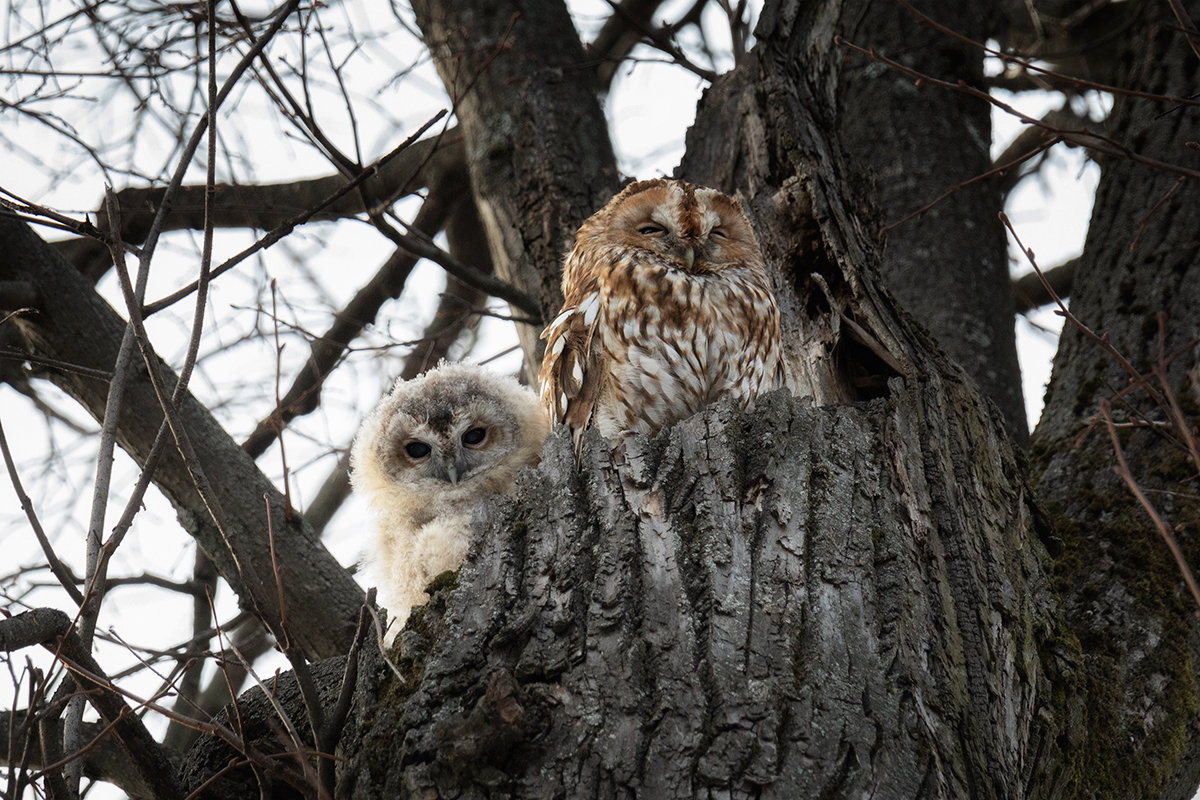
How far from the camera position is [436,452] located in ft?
10.1

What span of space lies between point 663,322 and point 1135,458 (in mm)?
1503

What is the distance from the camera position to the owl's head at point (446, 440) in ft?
10.1

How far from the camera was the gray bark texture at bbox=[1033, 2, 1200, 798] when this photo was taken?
2283 millimetres

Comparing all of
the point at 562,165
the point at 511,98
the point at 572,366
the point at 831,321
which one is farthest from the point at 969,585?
the point at 511,98

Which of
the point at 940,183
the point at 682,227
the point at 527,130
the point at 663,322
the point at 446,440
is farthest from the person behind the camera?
the point at 940,183

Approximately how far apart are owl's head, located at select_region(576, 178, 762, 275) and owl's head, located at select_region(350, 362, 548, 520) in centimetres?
66

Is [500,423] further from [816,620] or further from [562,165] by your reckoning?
[816,620]

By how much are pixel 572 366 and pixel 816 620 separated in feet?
4.00

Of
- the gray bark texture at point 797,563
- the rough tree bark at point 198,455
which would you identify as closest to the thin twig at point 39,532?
the gray bark texture at point 797,563

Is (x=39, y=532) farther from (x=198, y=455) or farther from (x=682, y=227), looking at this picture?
(x=682, y=227)

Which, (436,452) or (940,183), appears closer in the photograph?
(436,452)

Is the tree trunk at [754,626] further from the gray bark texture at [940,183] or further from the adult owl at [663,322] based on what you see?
the gray bark texture at [940,183]

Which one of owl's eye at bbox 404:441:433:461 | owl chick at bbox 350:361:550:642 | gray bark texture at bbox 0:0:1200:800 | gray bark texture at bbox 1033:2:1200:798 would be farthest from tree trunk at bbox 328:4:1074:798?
owl's eye at bbox 404:441:433:461

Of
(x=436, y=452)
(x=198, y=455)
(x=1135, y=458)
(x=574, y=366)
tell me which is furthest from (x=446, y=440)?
(x=1135, y=458)
